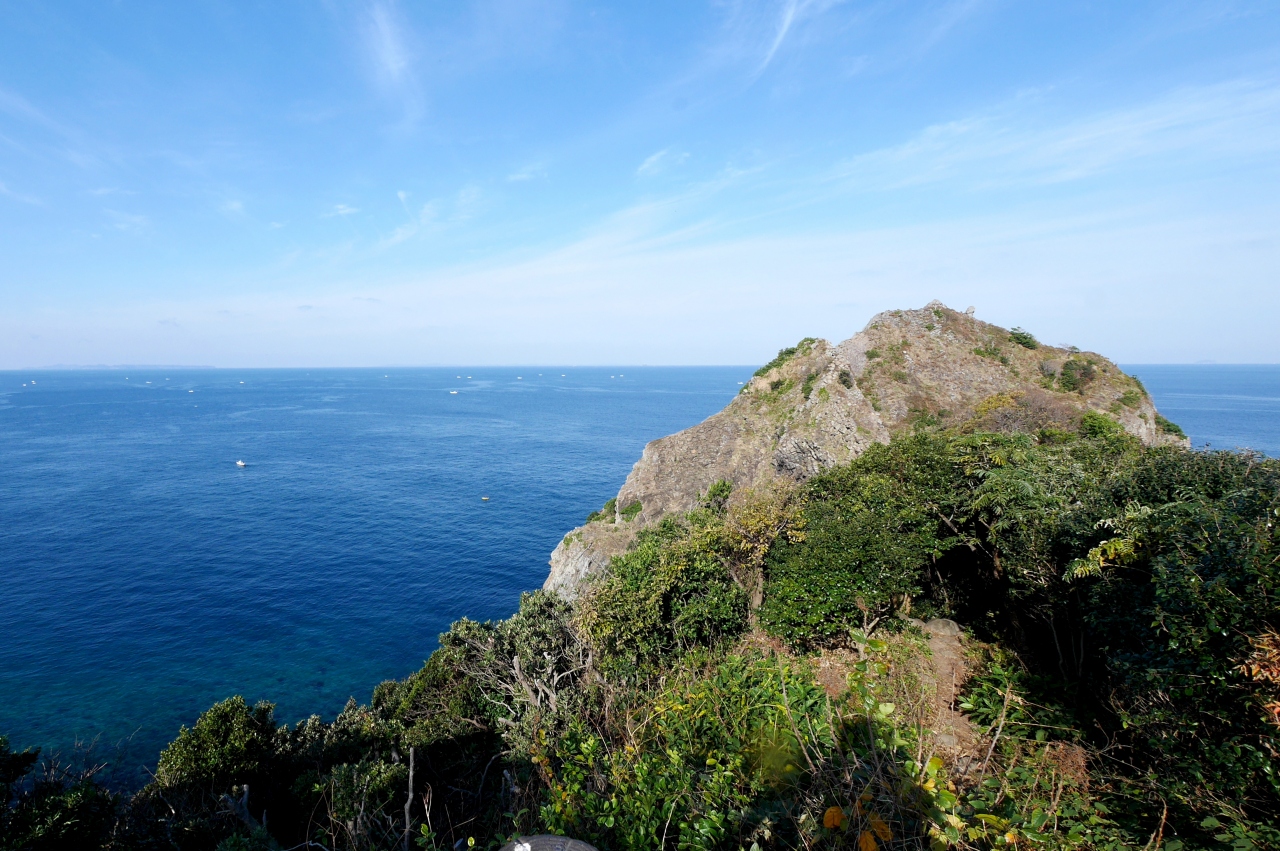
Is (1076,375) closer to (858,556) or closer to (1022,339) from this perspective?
(1022,339)

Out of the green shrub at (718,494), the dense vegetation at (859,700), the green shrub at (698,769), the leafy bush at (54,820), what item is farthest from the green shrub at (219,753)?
the green shrub at (718,494)

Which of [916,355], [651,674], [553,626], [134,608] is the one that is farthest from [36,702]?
[916,355]

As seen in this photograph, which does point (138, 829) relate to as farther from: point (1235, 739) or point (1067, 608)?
point (1067, 608)

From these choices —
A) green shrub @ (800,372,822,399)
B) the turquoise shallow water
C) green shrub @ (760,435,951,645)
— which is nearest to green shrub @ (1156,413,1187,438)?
green shrub @ (800,372,822,399)

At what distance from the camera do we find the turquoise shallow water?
101 feet

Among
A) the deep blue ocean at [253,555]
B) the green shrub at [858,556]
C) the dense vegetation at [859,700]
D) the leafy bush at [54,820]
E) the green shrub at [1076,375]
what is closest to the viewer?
the dense vegetation at [859,700]

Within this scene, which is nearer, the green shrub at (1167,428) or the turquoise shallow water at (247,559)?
the green shrub at (1167,428)

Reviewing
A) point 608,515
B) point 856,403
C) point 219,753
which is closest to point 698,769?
point 219,753

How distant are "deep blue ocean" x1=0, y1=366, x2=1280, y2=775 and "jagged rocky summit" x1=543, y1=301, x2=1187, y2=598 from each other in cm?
1319

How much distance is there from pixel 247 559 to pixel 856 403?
49.6 m

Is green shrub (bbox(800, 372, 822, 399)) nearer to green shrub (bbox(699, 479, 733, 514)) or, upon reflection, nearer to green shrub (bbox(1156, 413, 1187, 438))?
green shrub (bbox(699, 479, 733, 514))

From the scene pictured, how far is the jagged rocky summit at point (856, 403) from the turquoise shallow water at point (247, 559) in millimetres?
12997

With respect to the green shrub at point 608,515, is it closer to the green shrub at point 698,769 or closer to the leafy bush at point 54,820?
the leafy bush at point 54,820

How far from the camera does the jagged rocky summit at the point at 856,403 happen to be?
30391mm
